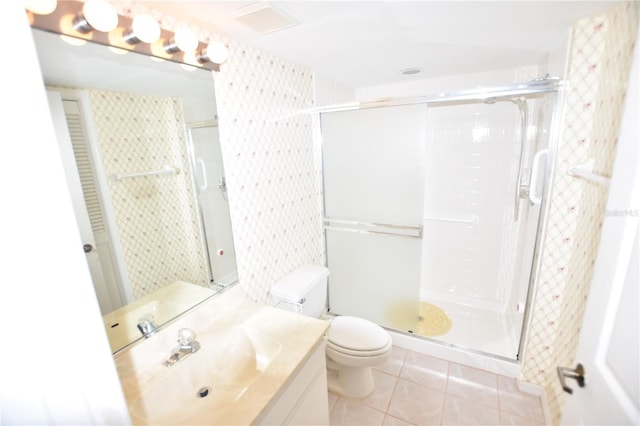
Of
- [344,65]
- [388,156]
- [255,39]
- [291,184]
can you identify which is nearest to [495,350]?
[388,156]

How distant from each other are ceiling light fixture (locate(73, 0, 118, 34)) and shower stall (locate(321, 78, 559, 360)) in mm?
1493

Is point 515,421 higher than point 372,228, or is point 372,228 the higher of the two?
point 372,228

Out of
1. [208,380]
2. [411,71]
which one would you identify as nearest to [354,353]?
[208,380]

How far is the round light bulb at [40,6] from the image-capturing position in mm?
763

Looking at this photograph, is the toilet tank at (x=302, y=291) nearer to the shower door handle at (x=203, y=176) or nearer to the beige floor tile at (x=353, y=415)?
the beige floor tile at (x=353, y=415)

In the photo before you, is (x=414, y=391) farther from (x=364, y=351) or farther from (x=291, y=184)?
(x=291, y=184)

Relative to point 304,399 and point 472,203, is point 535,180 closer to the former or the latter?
point 472,203

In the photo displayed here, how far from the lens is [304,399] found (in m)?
1.20

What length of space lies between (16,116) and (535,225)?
2.26 m

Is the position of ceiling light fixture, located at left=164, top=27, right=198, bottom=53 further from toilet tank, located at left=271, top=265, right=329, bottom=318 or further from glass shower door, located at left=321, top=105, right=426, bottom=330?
toilet tank, located at left=271, top=265, right=329, bottom=318

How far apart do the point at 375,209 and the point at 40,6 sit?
1.91 metres

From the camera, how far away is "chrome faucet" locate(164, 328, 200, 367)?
115 cm

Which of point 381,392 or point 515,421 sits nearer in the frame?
point 515,421

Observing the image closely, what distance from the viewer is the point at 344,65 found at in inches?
76.9
